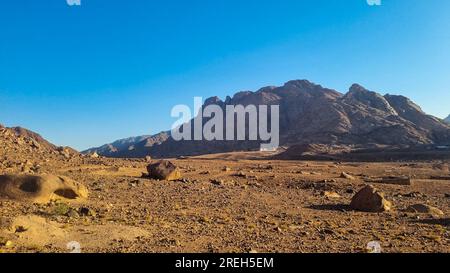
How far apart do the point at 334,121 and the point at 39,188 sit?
120047 mm

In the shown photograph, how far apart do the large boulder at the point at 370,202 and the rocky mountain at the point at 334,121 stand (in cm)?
8895

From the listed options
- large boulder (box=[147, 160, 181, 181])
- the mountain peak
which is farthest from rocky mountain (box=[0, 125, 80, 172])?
the mountain peak

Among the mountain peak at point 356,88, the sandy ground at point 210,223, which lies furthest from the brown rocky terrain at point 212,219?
the mountain peak at point 356,88

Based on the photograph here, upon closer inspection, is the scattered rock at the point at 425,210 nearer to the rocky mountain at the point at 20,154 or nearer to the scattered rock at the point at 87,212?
the scattered rock at the point at 87,212

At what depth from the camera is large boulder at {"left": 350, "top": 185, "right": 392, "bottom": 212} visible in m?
18.1

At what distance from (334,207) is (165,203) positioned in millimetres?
7900

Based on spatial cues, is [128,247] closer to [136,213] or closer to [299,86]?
[136,213]

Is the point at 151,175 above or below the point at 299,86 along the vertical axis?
below

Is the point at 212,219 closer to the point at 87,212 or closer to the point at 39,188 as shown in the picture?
the point at 87,212

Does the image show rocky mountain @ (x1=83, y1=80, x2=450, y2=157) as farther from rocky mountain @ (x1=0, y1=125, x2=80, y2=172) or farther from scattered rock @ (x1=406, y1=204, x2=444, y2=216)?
scattered rock @ (x1=406, y1=204, x2=444, y2=216)

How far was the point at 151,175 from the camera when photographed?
93.2 ft

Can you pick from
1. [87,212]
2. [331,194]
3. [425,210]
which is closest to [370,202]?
[425,210]

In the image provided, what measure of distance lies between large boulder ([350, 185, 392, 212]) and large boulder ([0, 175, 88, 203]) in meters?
12.4
